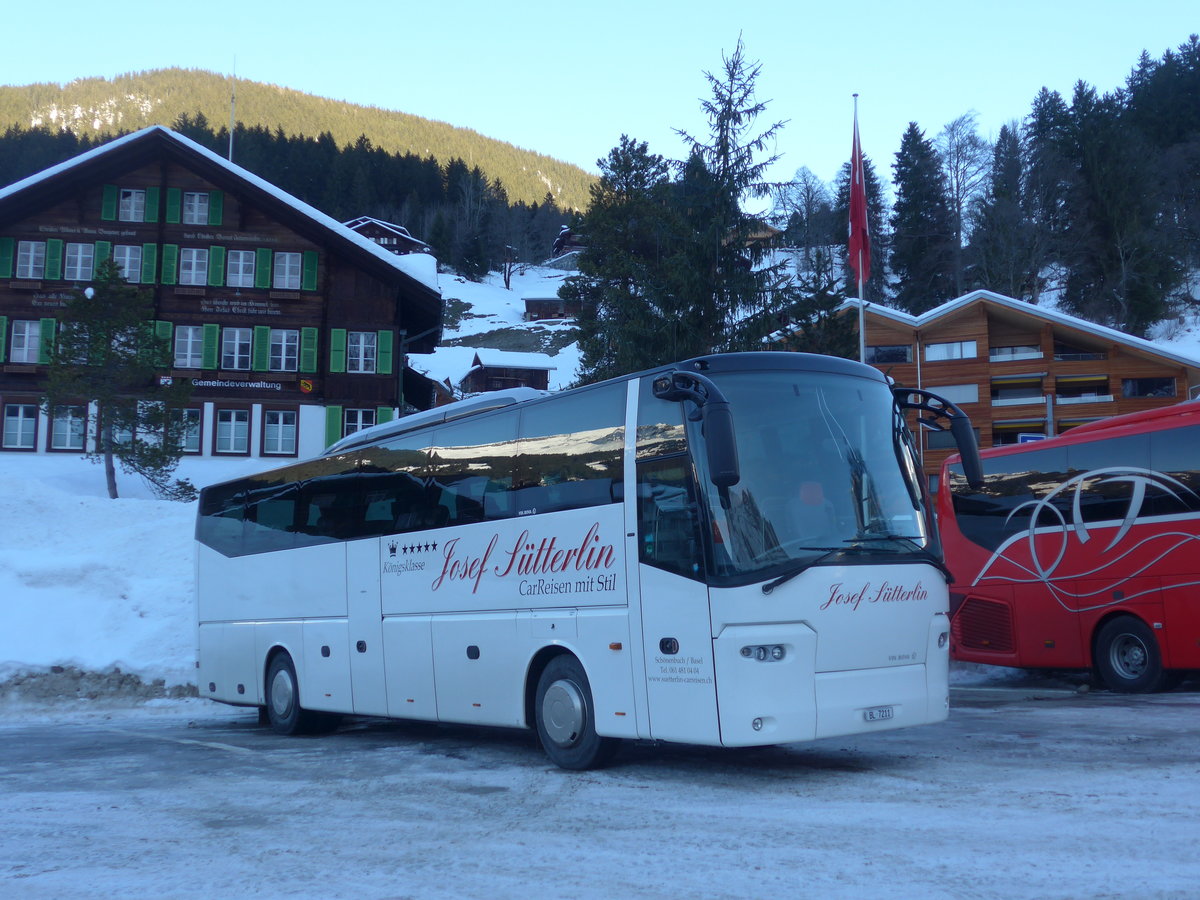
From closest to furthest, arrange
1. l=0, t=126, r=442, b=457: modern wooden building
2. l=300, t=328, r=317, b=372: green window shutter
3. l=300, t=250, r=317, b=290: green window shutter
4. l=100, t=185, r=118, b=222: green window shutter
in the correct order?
l=0, t=126, r=442, b=457: modern wooden building, l=100, t=185, r=118, b=222: green window shutter, l=300, t=328, r=317, b=372: green window shutter, l=300, t=250, r=317, b=290: green window shutter

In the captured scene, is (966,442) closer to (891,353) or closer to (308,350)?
(308,350)

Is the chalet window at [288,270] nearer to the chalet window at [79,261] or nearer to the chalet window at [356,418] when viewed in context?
the chalet window at [356,418]

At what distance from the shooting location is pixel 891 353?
182ft

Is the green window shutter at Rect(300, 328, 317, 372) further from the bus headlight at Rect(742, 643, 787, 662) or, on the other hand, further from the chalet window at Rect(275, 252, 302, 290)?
the bus headlight at Rect(742, 643, 787, 662)

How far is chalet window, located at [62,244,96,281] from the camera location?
45062mm

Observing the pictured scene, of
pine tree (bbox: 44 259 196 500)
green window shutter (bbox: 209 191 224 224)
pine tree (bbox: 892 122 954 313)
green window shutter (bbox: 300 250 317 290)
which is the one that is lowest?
pine tree (bbox: 44 259 196 500)

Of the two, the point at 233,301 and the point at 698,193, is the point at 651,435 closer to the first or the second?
the point at 698,193

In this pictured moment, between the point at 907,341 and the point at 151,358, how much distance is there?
1411 inches

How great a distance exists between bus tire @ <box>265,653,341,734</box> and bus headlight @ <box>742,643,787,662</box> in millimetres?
7396

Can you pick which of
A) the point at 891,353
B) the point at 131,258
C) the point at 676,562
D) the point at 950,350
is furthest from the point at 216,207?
the point at 676,562

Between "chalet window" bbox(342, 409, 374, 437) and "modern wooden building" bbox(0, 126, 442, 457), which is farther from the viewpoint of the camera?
"chalet window" bbox(342, 409, 374, 437)

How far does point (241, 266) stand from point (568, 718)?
4039cm

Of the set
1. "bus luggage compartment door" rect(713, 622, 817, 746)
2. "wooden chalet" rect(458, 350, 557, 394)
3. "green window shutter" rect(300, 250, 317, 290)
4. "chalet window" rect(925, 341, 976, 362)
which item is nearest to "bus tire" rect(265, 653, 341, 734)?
"bus luggage compartment door" rect(713, 622, 817, 746)

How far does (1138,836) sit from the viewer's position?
244 inches
